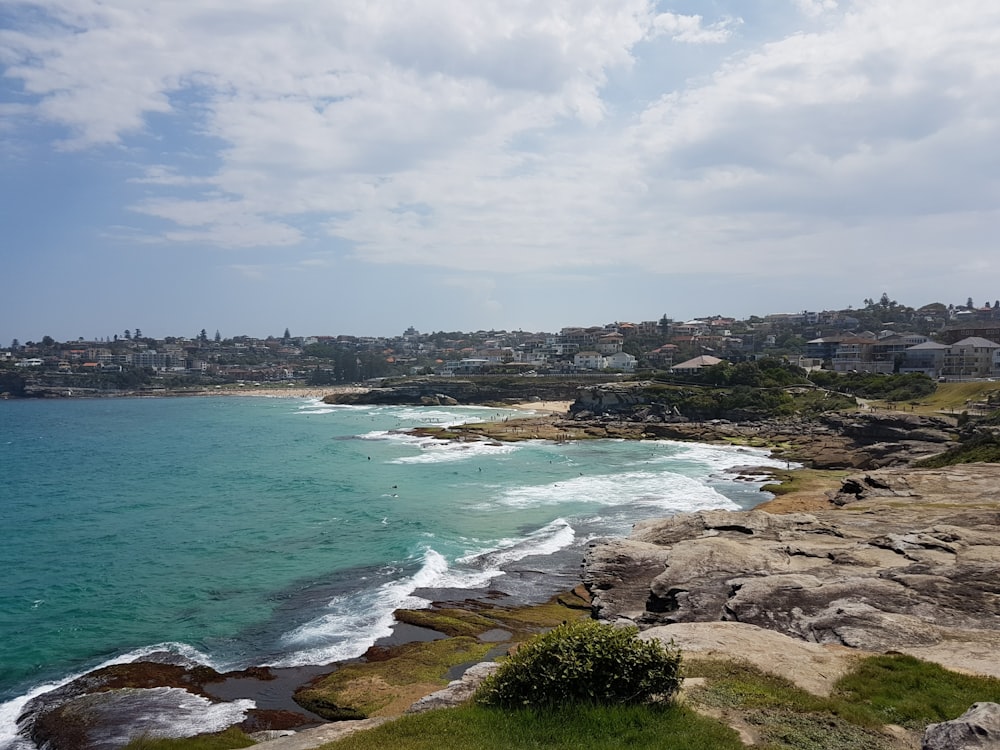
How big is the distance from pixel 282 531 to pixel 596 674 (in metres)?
30.2

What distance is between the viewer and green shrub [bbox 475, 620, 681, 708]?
10898 millimetres

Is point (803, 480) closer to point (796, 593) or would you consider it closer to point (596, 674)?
point (796, 593)

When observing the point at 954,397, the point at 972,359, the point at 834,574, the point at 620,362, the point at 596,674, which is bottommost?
the point at 954,397

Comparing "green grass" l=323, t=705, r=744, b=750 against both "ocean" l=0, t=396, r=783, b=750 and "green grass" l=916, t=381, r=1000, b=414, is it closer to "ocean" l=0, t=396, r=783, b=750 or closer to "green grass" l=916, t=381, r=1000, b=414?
"ocean" l=0, t=396, r=783, b=750

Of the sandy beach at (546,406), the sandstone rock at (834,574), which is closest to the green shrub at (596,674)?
the sandstone rock at (834,574)

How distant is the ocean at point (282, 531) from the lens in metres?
23.3

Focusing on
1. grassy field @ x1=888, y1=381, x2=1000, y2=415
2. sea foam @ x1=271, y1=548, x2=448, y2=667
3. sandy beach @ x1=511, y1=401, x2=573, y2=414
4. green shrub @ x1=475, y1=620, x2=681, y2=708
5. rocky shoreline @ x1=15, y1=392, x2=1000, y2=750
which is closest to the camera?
green shrub @ x1=475, y1=620, x2=681, y2=708

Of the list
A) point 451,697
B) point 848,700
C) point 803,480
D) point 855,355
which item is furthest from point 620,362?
point 848,700

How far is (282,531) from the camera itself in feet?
124

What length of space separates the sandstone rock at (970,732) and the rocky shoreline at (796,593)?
2.94 meters

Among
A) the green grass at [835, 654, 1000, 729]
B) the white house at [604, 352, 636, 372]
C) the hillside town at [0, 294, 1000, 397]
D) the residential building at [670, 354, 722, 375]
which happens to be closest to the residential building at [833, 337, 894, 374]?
the hillside town at [0, 294, 1000, 397]

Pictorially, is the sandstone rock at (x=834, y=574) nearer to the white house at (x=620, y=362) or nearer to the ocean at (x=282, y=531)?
the ocean at (x=282, y=531)

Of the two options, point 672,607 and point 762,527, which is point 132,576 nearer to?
point 672,607

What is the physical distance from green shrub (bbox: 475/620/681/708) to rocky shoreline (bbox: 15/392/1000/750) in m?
3.32
